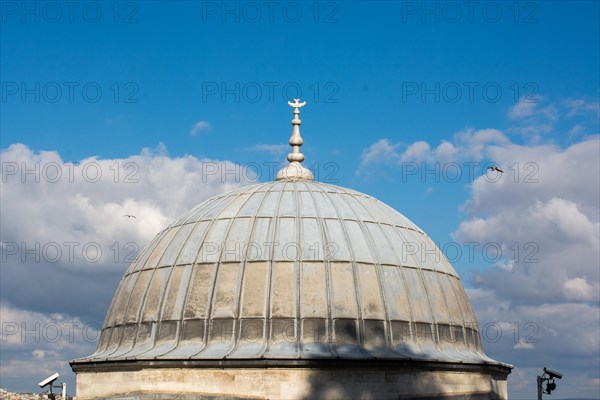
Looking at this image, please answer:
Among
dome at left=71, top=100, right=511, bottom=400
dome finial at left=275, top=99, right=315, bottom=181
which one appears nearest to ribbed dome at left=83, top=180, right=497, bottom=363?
dome at left=71, top=100, right=511, bottom=400

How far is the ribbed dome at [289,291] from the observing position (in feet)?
91.7

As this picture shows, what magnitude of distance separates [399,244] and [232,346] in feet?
22.3

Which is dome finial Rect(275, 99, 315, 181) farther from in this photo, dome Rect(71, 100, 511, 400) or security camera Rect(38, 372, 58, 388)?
security camera Rect(38, 372, 58, 388)

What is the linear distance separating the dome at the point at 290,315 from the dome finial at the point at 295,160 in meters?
2.62

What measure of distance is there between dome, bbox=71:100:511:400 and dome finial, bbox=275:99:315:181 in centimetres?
262

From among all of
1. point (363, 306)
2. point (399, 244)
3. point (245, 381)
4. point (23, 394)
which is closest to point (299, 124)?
point (399, 244)

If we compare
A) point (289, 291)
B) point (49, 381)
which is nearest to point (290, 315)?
point (289, 291)

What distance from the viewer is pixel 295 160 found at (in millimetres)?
35875

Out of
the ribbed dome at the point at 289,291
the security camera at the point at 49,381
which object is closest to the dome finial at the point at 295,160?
the ribbed dome at the point at 289,291

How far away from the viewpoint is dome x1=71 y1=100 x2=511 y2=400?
27156 millimetres

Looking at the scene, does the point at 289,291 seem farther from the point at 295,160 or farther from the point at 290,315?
the point at 295,160

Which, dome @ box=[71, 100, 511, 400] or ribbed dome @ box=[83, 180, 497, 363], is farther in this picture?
ribbed dome @ box=[83, 180, 497, 363]

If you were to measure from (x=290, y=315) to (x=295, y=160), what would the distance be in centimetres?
922

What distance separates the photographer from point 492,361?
31.0m
